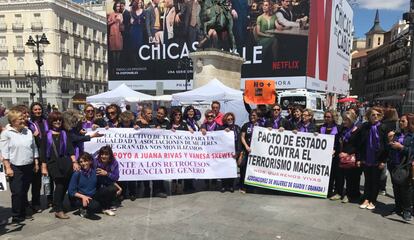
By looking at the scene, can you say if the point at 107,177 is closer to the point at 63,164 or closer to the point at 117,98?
the point at 63,164

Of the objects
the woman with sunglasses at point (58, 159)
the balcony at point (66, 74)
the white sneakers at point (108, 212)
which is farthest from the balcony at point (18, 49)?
the white sneakers at point (108, 212)

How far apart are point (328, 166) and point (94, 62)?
247 feet

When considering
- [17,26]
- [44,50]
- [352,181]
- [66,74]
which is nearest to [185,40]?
[44,50]

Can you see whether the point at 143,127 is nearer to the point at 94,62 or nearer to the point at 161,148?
the point at 161,148

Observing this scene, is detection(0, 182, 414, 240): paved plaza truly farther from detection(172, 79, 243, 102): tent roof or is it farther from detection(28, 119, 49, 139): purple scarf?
detection(172, 79, 243, 102): tent roof

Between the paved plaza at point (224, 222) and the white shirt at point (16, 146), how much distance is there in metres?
0.94

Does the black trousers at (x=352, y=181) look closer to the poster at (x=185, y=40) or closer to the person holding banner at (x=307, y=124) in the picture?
the person holding banner at (x=307, y=124)

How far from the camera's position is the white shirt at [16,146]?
15.7 feet

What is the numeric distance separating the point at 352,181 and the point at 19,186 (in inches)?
210

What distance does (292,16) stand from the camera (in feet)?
120

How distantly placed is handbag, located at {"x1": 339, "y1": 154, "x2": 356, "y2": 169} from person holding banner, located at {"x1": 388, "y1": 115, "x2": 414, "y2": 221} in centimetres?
60

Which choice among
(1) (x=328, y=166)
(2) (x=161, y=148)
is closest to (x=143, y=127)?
(2) (x=161, y=148)

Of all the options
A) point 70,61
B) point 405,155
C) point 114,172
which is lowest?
point 114,172

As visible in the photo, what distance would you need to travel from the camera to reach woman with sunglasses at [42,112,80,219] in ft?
17.3
